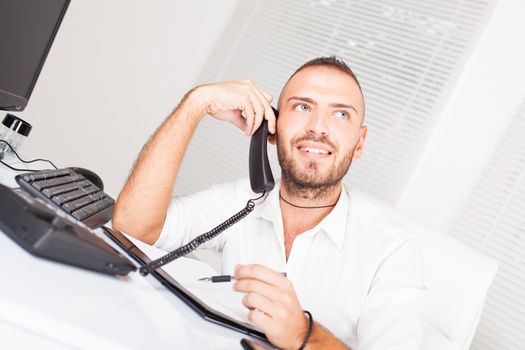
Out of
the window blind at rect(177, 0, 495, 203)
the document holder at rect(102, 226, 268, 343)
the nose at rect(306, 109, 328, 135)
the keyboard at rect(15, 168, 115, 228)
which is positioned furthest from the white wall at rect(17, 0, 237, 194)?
the document holder at rect(102, 226, 268, 343)

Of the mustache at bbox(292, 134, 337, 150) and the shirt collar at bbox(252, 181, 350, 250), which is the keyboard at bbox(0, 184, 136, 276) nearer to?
the shirt collar at bbox(252, 181, 350, 250)

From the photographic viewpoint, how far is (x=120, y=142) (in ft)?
13.2

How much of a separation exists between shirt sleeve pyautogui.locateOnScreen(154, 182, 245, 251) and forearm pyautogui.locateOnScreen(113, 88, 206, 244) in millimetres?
62

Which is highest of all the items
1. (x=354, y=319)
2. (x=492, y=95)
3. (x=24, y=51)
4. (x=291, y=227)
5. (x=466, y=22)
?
(x=466, y=22)

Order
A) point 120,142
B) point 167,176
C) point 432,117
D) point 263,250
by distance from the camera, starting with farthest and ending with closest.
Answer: point 120,142 < point 432,117 < point 263,250 < point 167,176

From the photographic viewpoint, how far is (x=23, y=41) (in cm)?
138

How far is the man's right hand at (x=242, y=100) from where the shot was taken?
1555mm

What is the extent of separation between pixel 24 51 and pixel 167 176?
1.67 ft

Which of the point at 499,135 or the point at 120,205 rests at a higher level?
the point at 499,135

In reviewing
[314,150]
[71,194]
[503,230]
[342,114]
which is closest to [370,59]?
[503,230]

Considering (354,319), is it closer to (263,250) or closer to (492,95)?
(263,250)

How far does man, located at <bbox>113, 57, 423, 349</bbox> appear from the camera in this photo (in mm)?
1401

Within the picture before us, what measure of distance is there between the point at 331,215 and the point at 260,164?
0.92 feet

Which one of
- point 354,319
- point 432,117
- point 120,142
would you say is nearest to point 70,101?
point 120,142
